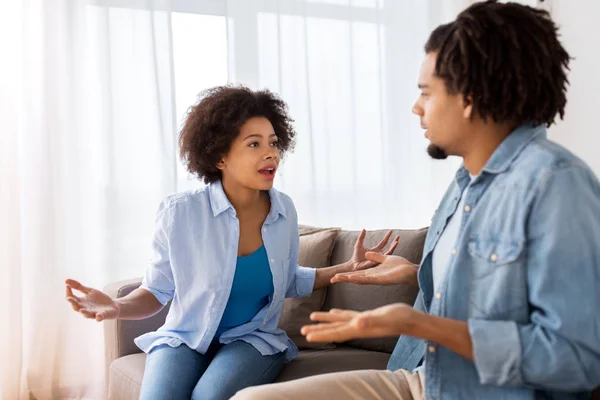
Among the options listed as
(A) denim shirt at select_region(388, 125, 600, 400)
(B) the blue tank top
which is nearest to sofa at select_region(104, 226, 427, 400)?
(B) the blue tank top

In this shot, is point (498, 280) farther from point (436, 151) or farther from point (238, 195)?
point (238, 195)

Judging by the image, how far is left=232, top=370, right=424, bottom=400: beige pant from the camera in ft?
4.78

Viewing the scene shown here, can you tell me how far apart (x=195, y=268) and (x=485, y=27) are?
1109 mm

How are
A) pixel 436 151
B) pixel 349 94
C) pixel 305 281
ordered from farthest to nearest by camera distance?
pixel 349 94, pixel 305 281, pixel 436 151

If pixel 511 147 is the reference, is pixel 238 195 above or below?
below

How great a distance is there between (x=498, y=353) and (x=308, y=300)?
1277 mm

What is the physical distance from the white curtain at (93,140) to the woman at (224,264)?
1.09m

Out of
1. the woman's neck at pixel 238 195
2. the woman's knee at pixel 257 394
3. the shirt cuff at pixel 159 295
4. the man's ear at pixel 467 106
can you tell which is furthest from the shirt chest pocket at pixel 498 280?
the shirt cuff at pixel 159 295

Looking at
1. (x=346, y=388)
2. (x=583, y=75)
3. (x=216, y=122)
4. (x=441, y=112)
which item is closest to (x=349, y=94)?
(x=583, y=75)

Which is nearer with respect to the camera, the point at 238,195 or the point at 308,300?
the point at 238,195

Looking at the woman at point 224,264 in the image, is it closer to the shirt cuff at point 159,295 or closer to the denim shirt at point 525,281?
the shirt cuff at point 159,295

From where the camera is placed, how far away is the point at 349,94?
3740 mm

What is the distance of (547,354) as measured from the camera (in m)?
1.20

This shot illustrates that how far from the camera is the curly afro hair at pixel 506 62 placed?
1.31 m
